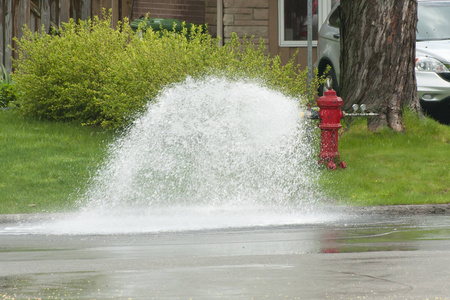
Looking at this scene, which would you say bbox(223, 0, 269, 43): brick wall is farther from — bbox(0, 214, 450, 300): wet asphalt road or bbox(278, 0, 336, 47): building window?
bbox(0, 214, 450, 300): wet asphalt road

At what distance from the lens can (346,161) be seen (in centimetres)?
1234

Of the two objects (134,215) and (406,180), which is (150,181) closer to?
(134,215)

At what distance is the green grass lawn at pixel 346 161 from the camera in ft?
35.4

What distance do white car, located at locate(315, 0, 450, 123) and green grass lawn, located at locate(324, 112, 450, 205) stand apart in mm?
927

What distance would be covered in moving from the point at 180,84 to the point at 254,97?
154 centimetres

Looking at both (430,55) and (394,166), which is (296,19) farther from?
(394,166)

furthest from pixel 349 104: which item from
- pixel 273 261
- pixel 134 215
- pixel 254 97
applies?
pixel 273 261

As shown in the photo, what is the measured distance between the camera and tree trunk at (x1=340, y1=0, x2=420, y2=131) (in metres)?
13.4

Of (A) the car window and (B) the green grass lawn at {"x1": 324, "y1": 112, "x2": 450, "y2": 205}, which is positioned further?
(A) the car window

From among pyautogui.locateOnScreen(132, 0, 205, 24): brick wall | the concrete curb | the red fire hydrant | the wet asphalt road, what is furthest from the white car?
pyautogui.locateOnScreen(132, 0, 205, 24): brick wall

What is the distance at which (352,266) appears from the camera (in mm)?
6488

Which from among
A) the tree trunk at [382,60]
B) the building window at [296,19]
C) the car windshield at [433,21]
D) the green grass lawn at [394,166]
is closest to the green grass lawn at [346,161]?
the green grass lawn at [394,166]

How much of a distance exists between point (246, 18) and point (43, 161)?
1088cm

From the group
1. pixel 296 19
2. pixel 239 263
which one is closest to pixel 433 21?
pixel 296 19
